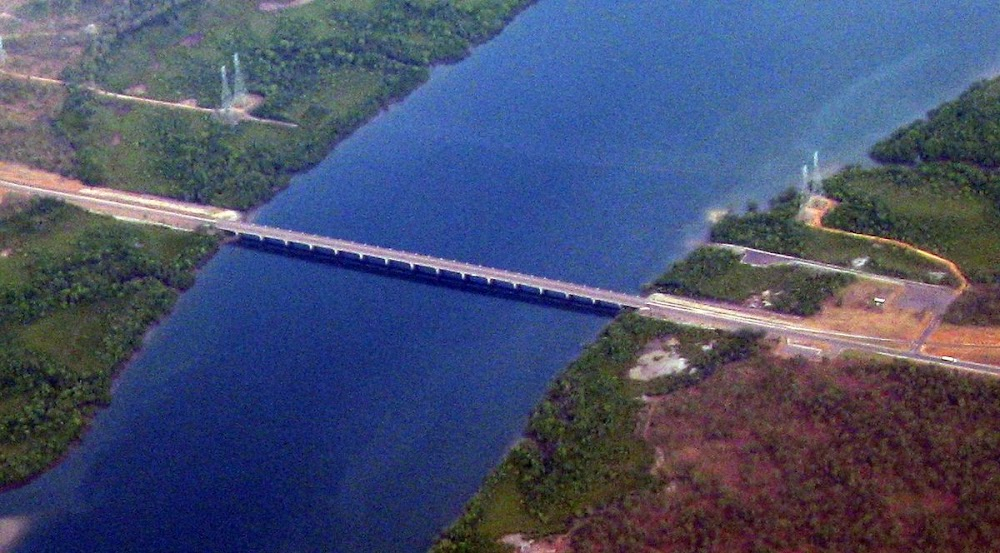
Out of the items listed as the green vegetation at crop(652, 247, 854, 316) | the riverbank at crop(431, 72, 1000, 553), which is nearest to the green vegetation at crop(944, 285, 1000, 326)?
the riverbank at crop(431, 72, 1000, 553)

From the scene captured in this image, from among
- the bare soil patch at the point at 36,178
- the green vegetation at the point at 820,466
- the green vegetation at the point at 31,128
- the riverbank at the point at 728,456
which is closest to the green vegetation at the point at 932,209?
the riverbank at the point at 728,456

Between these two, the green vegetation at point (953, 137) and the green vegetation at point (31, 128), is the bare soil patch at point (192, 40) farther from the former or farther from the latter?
the green vegetation at point (953, 137)

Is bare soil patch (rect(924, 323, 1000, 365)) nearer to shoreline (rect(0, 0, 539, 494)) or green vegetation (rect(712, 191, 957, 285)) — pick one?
green vegetation (rect(712, 191, 957, 285))

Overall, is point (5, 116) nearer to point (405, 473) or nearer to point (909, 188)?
point (405, 473)

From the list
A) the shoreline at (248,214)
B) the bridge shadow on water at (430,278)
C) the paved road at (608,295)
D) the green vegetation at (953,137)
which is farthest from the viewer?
the green vegetation at (953,137)

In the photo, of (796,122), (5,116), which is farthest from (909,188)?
(5,116)
